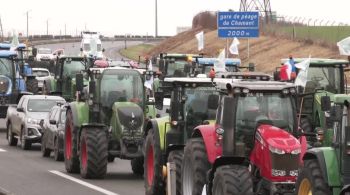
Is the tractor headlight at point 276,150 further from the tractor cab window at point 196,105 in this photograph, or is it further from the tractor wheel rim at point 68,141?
the tractor wheel rim at point 68,141

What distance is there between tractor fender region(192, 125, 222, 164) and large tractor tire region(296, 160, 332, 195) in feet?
7.82

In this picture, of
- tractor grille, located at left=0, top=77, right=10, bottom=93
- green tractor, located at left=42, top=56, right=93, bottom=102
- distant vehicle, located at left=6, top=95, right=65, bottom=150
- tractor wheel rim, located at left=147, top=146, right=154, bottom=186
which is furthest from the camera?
green tractor, located at left=42, top=56, right=93, bottom=102

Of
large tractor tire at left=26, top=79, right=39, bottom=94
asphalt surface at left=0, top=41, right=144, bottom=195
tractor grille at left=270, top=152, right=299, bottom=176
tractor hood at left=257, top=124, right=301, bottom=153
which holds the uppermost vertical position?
large tractor tire at left=26, top=79, right=39, bottom=94

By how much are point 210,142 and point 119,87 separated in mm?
8593

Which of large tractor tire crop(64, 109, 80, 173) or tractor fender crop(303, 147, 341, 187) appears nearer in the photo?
tractor fender crop(303, 147, 341, 187)

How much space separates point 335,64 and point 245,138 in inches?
458

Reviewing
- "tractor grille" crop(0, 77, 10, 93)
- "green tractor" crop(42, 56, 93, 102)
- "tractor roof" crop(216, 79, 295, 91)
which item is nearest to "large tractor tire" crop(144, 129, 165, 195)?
"tractor roof" crop(216, 79, 295, 91)

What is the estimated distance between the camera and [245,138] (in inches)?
560

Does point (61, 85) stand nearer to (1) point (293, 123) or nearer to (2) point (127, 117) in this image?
(2) point (127, 117)

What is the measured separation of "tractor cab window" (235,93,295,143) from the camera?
14219 mm

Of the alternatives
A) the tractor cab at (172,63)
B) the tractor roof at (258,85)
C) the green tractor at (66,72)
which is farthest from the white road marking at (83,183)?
the green tractor at (66,72)

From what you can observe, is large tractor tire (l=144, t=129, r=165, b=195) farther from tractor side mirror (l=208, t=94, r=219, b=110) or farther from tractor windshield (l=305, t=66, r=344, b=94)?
tractor windshield (l=305, t=66, r=344, b=94)

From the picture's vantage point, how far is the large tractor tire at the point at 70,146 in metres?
22.9

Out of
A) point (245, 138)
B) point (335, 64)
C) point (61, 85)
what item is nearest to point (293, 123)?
point (245, 138)
